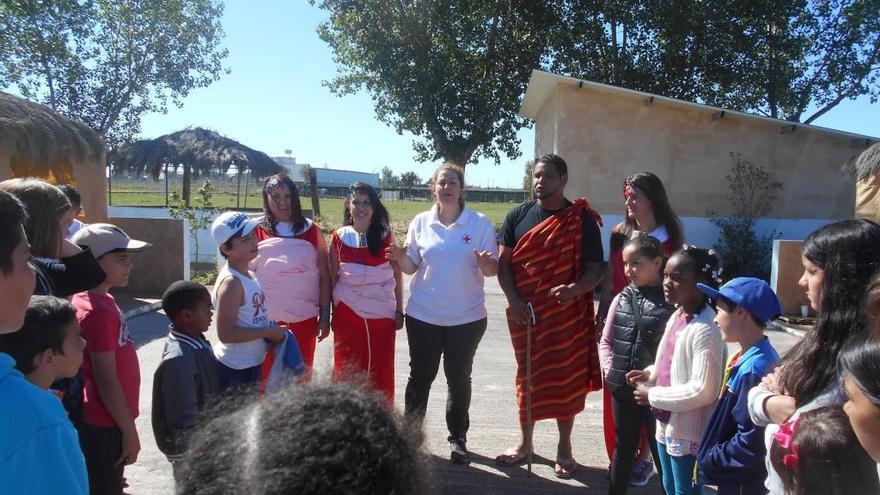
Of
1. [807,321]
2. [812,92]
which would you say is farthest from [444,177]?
[812,92]

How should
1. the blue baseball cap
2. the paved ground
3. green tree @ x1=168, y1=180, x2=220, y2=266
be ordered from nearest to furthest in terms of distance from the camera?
the blue baseball cap < the paved ground < green tree @ x1=168, y1=180, x2=220, y2=266

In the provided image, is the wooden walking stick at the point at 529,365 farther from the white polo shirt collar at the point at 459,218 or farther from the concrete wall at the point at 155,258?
the concrete wall at the point at 155,258

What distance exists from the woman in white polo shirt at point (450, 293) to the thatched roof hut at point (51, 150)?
22.2 feet

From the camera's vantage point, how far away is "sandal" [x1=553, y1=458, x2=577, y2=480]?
375cm

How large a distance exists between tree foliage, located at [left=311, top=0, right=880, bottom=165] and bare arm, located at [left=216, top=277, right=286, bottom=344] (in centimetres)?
1556

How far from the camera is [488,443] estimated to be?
4.25m

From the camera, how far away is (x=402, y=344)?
7.02m

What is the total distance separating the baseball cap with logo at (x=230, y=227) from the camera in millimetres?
3086

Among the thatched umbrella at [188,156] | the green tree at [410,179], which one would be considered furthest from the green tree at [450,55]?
the green tree at [410,179]

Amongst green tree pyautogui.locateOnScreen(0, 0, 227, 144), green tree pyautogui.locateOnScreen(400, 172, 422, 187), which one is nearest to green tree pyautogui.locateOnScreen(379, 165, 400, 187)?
green tree pyautogui.locateOnScreen(400, 172, 422, 187)

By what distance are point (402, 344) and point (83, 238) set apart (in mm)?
4520

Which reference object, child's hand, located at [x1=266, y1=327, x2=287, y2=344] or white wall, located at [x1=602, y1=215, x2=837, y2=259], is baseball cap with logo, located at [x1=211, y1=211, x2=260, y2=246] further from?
white wall, located at [x1=602, y1=215, x2=837, y2=259]

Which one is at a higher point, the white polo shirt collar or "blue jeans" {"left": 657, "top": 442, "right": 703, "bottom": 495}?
the white polo shirt collar

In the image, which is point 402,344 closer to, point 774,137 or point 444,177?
point 444,177
